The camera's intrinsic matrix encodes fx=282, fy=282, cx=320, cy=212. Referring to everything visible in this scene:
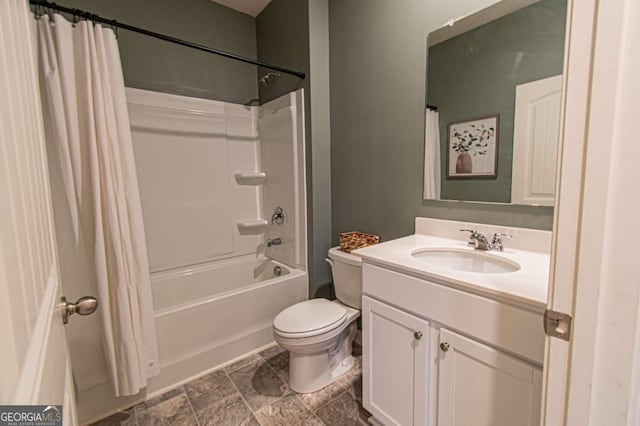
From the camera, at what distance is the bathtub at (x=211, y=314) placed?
1712 millimetres

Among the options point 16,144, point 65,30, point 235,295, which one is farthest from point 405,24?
point 235,295

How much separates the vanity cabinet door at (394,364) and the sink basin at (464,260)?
0.32m

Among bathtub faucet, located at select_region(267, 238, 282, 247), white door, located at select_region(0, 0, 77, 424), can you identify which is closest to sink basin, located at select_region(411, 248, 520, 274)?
white door, located at select_region(0, 0, 77, 424)

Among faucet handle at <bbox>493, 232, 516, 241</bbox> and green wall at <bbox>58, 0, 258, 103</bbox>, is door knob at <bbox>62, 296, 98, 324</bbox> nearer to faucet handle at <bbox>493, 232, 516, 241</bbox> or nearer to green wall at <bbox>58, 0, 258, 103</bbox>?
faucet handle at <bbox>493, 232, 516, 241</bbox>

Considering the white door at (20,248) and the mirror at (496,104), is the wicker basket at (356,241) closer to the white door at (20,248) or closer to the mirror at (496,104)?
the mirror at (496,104)

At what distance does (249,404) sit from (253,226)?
4.85 ft

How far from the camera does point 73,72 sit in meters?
1.33

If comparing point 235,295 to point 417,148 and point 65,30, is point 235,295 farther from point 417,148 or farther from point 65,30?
point 65,30

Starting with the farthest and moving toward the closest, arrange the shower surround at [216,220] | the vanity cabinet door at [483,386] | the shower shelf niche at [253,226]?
the shower shelf niche at [253,226] → the shower surround at [216,220] → the vanity cabinet door at [483,386]

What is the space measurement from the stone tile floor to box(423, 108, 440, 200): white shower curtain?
4.10ft

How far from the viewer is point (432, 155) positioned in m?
1.57

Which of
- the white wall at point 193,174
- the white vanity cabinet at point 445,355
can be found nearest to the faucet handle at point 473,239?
the white vanity cabinet at point 445,355

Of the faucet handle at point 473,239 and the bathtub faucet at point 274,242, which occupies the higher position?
the faucet handle at point 473,239

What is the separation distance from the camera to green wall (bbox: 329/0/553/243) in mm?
1508
